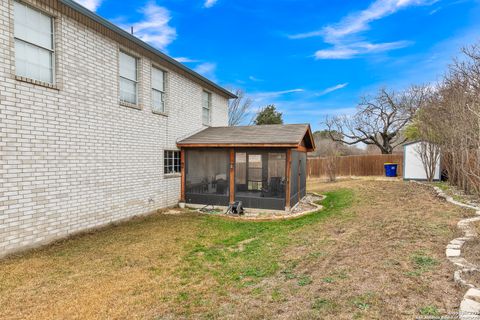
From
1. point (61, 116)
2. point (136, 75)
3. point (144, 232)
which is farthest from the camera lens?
point (136, 75)

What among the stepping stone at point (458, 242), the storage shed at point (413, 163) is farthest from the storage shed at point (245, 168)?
the storage shed at point (413, 163)

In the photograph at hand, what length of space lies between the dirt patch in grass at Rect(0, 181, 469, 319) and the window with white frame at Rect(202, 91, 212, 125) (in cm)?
656

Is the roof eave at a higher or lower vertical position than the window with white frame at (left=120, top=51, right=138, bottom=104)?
lower

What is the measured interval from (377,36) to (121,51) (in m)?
13.0

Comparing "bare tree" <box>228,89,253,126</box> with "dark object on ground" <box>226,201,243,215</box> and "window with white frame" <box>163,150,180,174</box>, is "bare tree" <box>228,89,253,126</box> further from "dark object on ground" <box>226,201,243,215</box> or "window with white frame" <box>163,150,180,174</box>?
"dark object on ground" <box>226,201,243,215</box>

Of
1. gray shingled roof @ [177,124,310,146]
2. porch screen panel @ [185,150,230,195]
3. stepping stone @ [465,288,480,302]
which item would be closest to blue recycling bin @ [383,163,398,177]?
gray shingled roof @ [177,124,310,146]

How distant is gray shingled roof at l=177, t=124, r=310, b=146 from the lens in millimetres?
8522

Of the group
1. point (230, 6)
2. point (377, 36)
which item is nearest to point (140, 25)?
point (230, 6)

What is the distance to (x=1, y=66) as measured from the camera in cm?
450

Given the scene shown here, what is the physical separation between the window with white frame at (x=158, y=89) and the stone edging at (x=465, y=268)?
8.28 metres

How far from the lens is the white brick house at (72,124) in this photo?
471cm

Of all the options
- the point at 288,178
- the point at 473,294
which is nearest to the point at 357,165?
the point at 288,178

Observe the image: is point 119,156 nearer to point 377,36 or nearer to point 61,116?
point 61,116

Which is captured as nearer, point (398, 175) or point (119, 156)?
point (119, 156)
